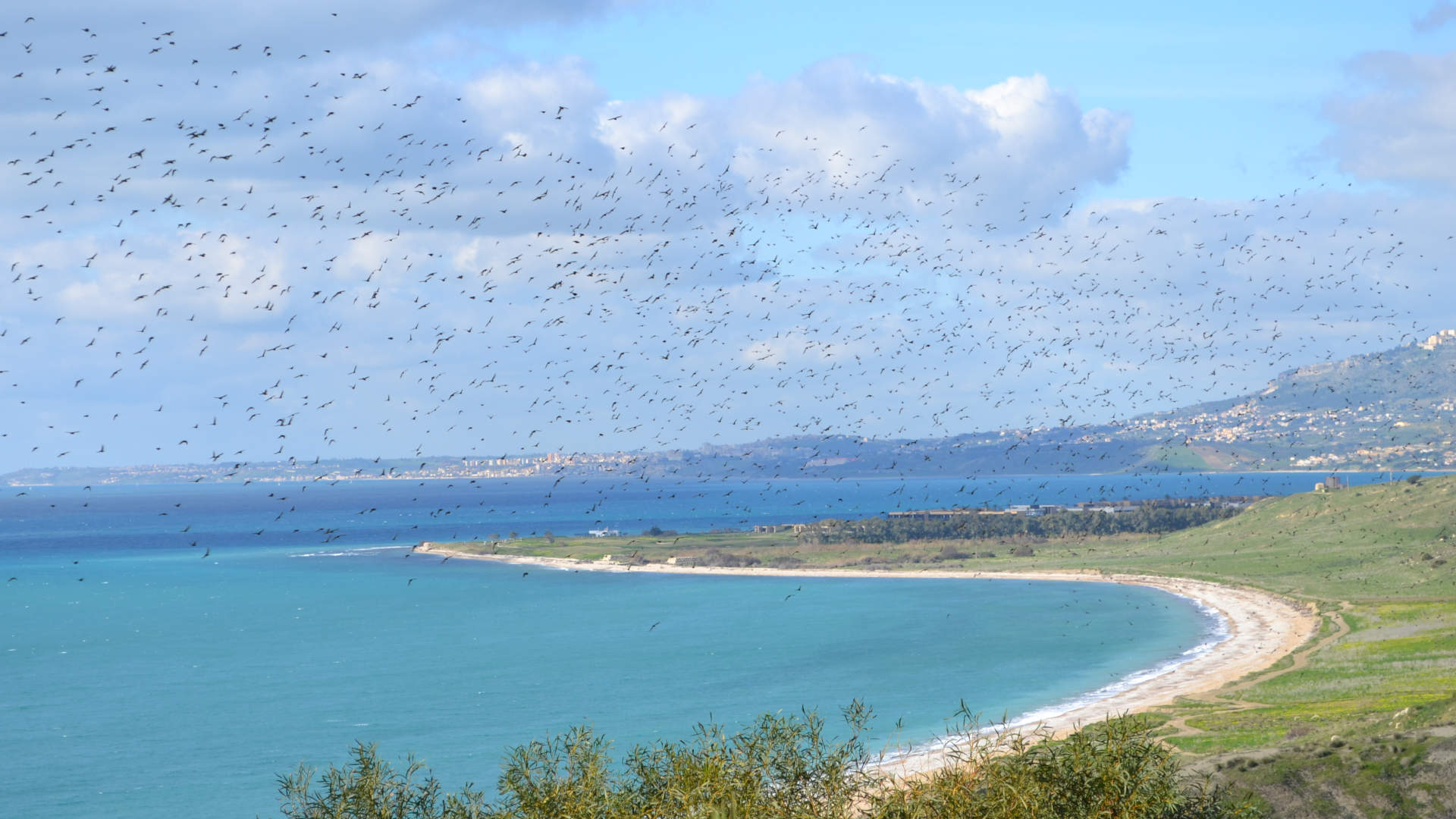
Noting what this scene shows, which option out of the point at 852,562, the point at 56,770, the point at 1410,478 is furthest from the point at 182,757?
the point at 1410,478

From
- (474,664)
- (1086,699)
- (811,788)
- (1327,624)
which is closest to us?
(811,788)

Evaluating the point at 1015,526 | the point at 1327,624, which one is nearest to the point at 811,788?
the point at 1327,624

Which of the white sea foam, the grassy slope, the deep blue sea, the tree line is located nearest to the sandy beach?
the white sea foam

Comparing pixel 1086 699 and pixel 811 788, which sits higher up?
pixel 811 788

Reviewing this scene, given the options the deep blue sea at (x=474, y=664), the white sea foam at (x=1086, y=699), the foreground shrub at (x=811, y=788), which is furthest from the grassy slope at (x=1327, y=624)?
the foreground shrub at (x=811, y=788)

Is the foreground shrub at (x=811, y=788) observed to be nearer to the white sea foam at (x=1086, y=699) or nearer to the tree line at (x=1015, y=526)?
the white sea foam at (x=1086, y=699)

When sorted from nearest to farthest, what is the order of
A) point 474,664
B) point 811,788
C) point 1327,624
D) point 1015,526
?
point 811,788
point 1327,624
point 474,664
point 1015,526

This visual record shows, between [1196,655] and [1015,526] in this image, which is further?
[1015,526]

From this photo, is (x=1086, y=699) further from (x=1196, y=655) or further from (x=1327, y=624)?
(x=1327, y=624)
